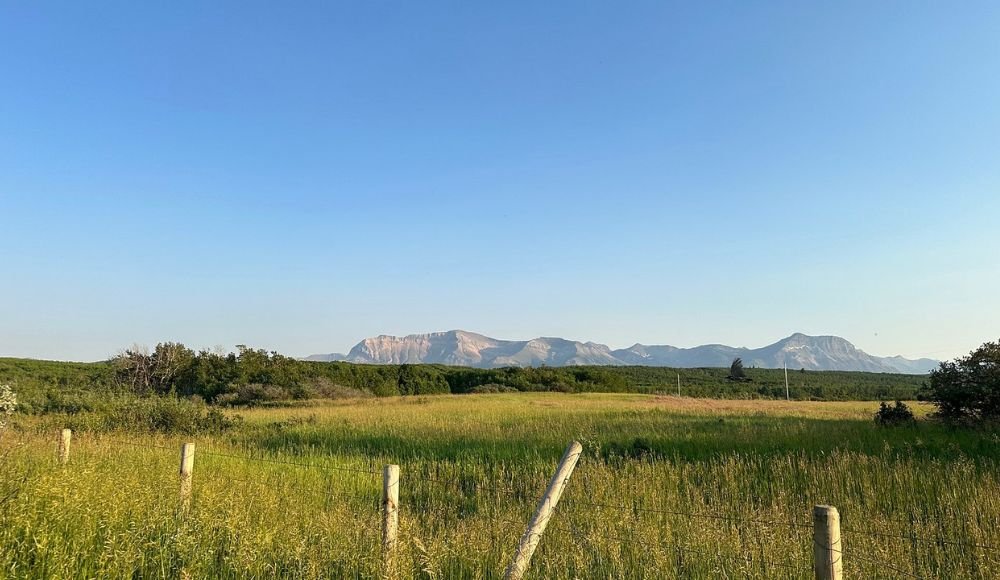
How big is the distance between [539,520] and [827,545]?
7.19ft

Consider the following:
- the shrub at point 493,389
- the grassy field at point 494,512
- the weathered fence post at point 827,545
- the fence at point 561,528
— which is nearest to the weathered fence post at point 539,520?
the fence at point 561,528

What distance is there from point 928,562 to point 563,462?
166 inches

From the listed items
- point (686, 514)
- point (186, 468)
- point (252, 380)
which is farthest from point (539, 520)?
point (252, 380)

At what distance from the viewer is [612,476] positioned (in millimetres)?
9828

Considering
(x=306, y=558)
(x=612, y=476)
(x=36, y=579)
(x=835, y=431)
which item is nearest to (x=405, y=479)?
(x=612, y=476)

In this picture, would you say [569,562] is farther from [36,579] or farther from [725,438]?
[725,438]

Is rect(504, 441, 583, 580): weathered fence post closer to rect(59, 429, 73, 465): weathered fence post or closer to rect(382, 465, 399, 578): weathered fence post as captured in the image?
rect(382, 465, 399, 578): weathered fence post

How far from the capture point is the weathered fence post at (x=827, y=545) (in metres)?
3.67

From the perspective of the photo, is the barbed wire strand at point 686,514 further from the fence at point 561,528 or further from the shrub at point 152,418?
the shrub at point 152,418

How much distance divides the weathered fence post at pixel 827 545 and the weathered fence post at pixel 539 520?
1.79m

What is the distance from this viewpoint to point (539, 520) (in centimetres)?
492

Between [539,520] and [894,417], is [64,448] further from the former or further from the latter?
[894,417]

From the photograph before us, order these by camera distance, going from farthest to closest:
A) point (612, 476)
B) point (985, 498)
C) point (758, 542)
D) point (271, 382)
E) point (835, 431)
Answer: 1. point (271, 382)
2. point (835, 431)
3. point (612, 476)
4. point (985, 498)
5. point (758, 542)

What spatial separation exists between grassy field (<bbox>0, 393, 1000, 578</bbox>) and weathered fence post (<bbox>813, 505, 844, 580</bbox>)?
172cm
